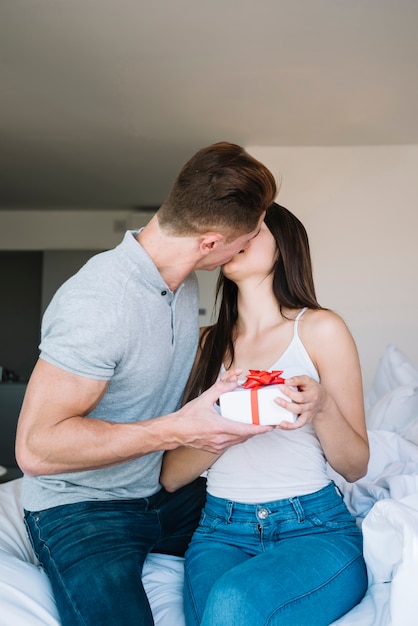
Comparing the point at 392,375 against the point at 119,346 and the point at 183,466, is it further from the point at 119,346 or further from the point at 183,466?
the point at 119,346

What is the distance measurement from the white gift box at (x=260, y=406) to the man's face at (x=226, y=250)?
431 millimetres

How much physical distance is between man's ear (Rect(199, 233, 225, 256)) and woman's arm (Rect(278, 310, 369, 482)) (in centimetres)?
29

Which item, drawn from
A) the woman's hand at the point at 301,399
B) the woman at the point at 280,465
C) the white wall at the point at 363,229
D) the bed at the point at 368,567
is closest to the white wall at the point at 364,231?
the white wall at the point at 363,229

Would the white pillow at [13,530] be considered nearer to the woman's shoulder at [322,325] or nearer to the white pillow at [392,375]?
the woman's shoulder at [322,325]

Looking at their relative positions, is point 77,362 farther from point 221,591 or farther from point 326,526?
point 326,526

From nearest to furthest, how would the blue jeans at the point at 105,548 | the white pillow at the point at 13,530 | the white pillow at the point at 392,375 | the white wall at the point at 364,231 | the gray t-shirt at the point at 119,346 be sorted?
1. the blue jeans at the point at 105,548
2. the gray t-shirt at the point at 119,346
3. the white pillow at the point at 13,530
4. the white pillow at the point at 392,375
5. the white wall at the point at 364,231

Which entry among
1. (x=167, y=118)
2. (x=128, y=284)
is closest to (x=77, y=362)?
(x=128, y=284)

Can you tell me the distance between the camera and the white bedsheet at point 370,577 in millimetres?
1188

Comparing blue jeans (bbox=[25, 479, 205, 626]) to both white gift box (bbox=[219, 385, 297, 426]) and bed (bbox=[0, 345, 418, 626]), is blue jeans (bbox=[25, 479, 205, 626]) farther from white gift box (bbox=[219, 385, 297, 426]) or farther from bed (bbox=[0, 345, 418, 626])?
white gift box (bbox=[219, 385, 297, 426])

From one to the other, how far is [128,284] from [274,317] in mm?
459

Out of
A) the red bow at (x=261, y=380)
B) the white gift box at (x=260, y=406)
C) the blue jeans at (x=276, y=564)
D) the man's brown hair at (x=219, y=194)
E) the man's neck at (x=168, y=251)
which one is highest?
the man's brown hair at (x=219, y=194)

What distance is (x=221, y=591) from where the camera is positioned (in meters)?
1.25

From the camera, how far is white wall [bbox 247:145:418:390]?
16.3ft

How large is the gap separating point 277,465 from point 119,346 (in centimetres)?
46
